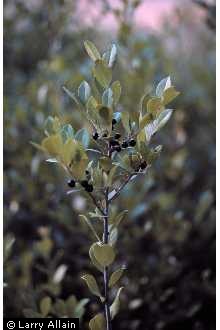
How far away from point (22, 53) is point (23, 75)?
114 mm

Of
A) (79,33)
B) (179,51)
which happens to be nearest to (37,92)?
(79,33)

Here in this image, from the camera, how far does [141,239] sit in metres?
1.33

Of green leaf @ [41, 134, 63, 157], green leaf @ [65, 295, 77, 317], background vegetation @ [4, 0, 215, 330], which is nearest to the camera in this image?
green leaf @ [41, 134, 63, 157]

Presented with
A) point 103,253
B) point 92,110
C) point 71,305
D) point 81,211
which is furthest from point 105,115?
point 81,211

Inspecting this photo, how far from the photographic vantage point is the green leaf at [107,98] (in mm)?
653

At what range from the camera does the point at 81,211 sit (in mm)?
1277

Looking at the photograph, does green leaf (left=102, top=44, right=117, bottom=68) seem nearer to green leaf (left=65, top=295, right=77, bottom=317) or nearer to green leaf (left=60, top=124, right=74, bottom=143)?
green leaf (left=60, top=124, right=74, bottom=143)

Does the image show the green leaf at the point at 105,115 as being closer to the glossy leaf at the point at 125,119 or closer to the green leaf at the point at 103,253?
the glossy leaf at the point at 125,119

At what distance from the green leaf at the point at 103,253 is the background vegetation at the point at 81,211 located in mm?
326

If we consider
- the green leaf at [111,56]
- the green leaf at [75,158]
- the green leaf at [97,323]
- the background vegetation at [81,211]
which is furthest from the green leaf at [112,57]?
the background vegetation at [81,211]

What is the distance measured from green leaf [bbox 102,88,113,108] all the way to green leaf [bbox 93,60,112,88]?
0.05 feet

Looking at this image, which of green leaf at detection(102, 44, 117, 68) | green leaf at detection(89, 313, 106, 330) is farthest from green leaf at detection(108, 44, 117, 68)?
green leaf at detection(89, 313, 106, 330)

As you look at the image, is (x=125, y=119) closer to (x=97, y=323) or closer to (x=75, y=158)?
(x=75, y=158)

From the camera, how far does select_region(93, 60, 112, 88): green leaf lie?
25.9 inches
